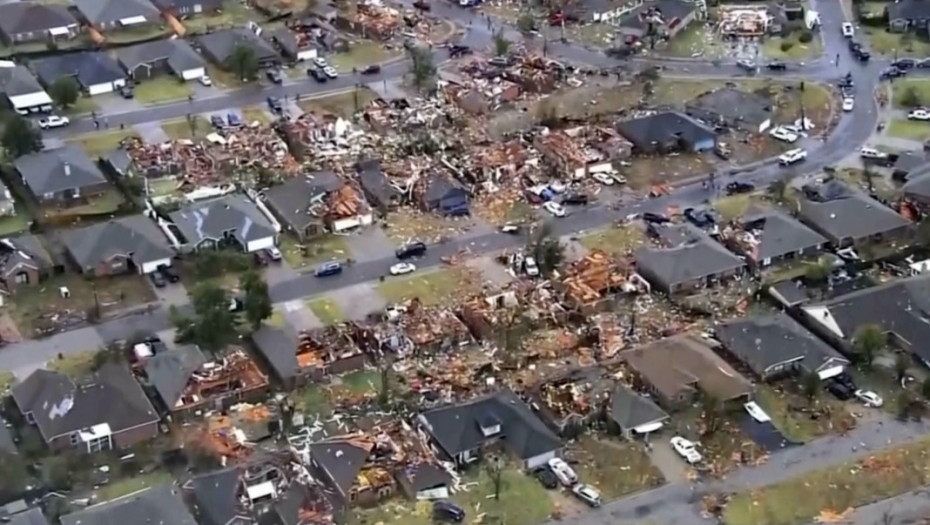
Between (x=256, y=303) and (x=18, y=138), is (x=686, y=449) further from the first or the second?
(x=18, y=138)

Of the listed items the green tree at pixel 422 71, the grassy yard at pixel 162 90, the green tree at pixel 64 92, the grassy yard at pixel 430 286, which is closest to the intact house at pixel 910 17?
the green tree at pixel 422 71

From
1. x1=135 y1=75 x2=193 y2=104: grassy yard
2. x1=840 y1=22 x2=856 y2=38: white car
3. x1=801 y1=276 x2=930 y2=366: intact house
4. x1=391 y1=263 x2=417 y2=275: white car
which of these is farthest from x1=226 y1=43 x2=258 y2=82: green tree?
x1=840 y1=22 x2=856 y2=38: white car

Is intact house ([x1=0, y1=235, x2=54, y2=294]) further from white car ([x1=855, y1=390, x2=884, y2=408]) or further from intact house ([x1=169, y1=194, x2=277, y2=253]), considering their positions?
white car ([x1=855, y1=390, x2=884, y2=408])

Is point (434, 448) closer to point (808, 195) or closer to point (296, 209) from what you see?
point (296, 209)

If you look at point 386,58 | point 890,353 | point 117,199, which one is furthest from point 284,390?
point 386,58

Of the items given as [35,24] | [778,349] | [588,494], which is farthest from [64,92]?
[778,349]

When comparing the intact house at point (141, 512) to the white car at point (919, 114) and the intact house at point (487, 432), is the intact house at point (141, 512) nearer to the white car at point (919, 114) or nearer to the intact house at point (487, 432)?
the intact house at point (487, 432)
